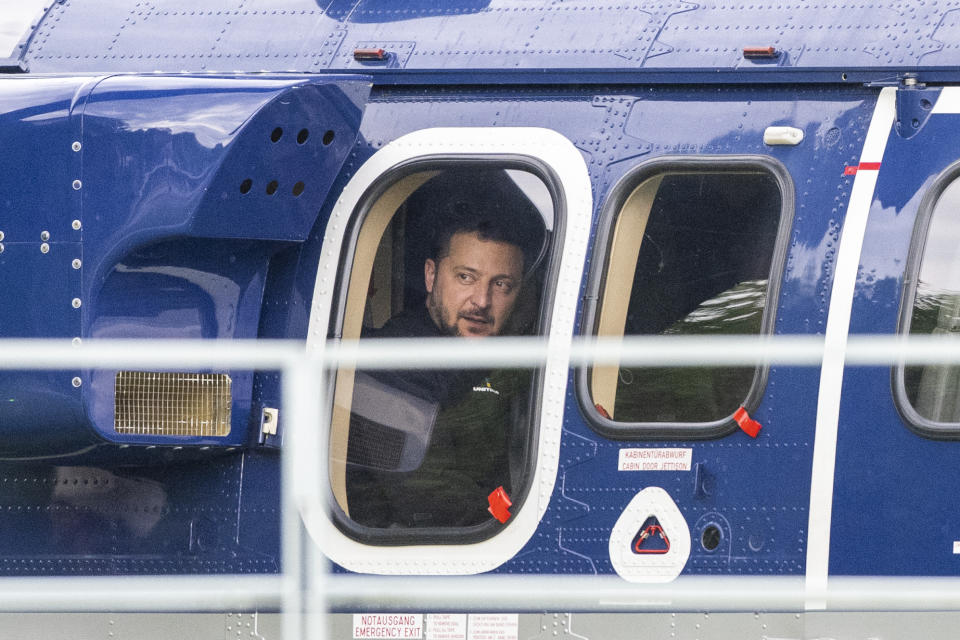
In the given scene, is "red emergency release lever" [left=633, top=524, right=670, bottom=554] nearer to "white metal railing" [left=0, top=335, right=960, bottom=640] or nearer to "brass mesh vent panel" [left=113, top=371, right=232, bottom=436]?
"white metal railing" [left=0, top=335, right=960, bottom=640]

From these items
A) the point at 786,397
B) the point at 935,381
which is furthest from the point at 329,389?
the point at 935,381

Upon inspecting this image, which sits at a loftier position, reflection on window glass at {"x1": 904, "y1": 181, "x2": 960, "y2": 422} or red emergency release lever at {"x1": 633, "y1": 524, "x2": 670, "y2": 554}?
reflection on window glass at {"x1": 904, "y1": 181, "x2": 960, "y2": 422}

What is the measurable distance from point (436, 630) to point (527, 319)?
114 centimetres

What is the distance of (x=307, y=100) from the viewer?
458 centimetres

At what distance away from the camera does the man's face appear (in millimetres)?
4758

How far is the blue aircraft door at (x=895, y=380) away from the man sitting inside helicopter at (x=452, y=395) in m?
1.09

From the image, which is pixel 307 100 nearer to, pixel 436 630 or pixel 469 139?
pixel 469 139

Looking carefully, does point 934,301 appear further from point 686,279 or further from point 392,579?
point 392,579

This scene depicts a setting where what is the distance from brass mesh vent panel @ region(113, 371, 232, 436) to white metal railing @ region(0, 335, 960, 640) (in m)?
0.09

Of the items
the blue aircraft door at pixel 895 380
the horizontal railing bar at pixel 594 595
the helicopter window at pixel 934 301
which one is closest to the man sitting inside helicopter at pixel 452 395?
the horizontal railing bar at pixel 594 595

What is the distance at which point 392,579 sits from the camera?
4.54m

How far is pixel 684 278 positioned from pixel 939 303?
0.86 metres

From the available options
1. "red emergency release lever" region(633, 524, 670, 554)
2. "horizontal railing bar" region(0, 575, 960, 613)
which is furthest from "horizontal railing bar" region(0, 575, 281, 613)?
"red emergency release lever" region(633, 524, 670, 554)

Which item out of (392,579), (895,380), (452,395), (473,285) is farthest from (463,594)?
(895,380)
